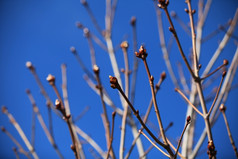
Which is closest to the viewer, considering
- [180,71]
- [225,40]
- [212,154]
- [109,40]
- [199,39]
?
[212,154]

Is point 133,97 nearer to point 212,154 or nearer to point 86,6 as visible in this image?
point 212,154

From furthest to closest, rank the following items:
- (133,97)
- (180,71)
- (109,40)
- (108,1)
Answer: (180,71), (108,1), (109,40), (133,97)

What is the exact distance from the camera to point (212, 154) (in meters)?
0.77

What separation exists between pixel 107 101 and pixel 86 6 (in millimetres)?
1342

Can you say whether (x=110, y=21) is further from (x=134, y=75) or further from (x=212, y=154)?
(x=212, y=154)

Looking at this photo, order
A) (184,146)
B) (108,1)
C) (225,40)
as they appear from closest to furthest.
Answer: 1. (184,146)
2. (225,40)
3. (108,1)

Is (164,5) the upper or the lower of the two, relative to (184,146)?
upper

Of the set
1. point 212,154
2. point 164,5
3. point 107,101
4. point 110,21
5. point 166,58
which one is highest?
point 110,21

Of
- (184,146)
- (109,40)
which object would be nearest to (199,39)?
(109,40)

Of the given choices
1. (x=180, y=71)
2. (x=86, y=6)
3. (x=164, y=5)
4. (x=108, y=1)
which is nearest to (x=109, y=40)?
(x=86, y=6)

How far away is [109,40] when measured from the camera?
2283 mm

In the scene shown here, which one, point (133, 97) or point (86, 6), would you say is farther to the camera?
point (86, 6)

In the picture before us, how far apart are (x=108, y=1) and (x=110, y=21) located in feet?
1.45

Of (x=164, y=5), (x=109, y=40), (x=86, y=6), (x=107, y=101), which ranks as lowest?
(x=164, y=5)
